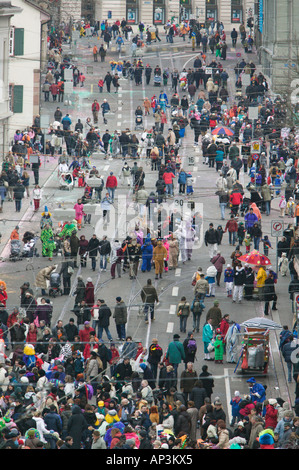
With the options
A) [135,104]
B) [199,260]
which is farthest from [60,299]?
[135,104]

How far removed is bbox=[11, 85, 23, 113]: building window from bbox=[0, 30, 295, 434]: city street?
205cm

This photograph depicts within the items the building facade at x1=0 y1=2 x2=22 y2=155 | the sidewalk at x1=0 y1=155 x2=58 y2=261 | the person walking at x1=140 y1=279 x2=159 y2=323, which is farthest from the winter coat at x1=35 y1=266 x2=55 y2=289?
the building facade at x1=0 y1=2 x2=22 y2=155

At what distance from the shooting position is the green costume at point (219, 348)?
1217 inches

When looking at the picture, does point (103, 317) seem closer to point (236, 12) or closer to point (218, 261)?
point (218, 261)

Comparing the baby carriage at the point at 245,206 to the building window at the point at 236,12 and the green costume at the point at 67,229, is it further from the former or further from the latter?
the building window at the point at 236,12

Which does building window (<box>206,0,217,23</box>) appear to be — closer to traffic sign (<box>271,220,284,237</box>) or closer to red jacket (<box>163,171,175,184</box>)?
red jacket (<box>163,171,175,184</box>)

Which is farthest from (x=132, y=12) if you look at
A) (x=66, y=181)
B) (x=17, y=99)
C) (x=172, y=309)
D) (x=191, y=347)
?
(x=191, y=347)

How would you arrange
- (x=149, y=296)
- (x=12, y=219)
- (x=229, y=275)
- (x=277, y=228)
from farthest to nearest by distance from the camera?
(x=12, y=219) < (x=277, y=228) < (x=229, y=275) < (x=149, y=296)

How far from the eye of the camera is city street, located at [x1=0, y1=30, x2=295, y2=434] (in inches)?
1233

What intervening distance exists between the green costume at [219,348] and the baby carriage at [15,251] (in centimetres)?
1007

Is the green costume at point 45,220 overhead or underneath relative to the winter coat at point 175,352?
overhead

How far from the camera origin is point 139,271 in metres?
38.0

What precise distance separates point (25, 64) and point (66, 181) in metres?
12.5

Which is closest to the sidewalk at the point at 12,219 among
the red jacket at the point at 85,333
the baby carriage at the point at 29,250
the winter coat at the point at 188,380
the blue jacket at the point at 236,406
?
the baby carriage at the point at 29,250
